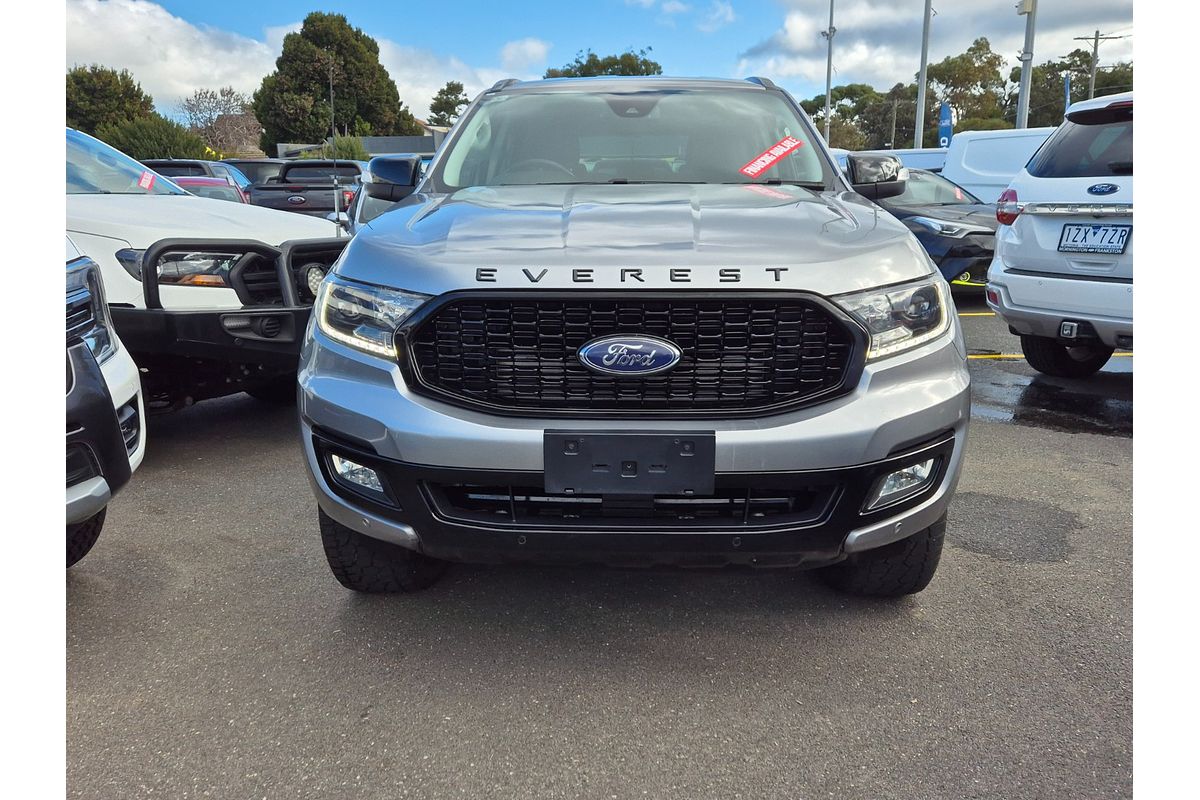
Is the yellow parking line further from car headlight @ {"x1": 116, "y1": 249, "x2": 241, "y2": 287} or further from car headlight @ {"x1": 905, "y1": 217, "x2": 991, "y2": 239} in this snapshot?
car headlight @ {"x1": 116, "y1": 249, "x2": 241, "y2": 287}

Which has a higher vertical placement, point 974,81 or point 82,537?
point 974,81

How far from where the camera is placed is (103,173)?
5027 millimetres

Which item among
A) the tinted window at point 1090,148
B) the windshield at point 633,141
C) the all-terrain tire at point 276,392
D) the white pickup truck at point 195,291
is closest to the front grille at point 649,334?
the windshield at point 633,141

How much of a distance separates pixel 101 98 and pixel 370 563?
220ft

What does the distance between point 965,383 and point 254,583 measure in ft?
7.38

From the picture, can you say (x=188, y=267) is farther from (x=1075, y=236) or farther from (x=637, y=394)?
(x=1075, y=236)

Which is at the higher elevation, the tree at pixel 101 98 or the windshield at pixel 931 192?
the tree at pixel 101 98

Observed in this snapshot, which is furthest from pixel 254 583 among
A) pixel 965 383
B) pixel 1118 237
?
pixel 1118 237

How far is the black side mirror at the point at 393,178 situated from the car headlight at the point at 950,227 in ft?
21.8

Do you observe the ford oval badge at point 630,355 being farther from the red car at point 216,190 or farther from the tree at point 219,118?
the tree at point 219,118

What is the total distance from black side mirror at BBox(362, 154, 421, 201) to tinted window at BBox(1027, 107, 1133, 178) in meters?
3.63

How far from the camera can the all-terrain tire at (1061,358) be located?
239 inches

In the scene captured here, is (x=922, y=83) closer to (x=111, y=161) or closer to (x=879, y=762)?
(x=111, y=161)

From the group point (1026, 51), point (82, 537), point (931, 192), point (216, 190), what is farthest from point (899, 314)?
point (1026, 51)
